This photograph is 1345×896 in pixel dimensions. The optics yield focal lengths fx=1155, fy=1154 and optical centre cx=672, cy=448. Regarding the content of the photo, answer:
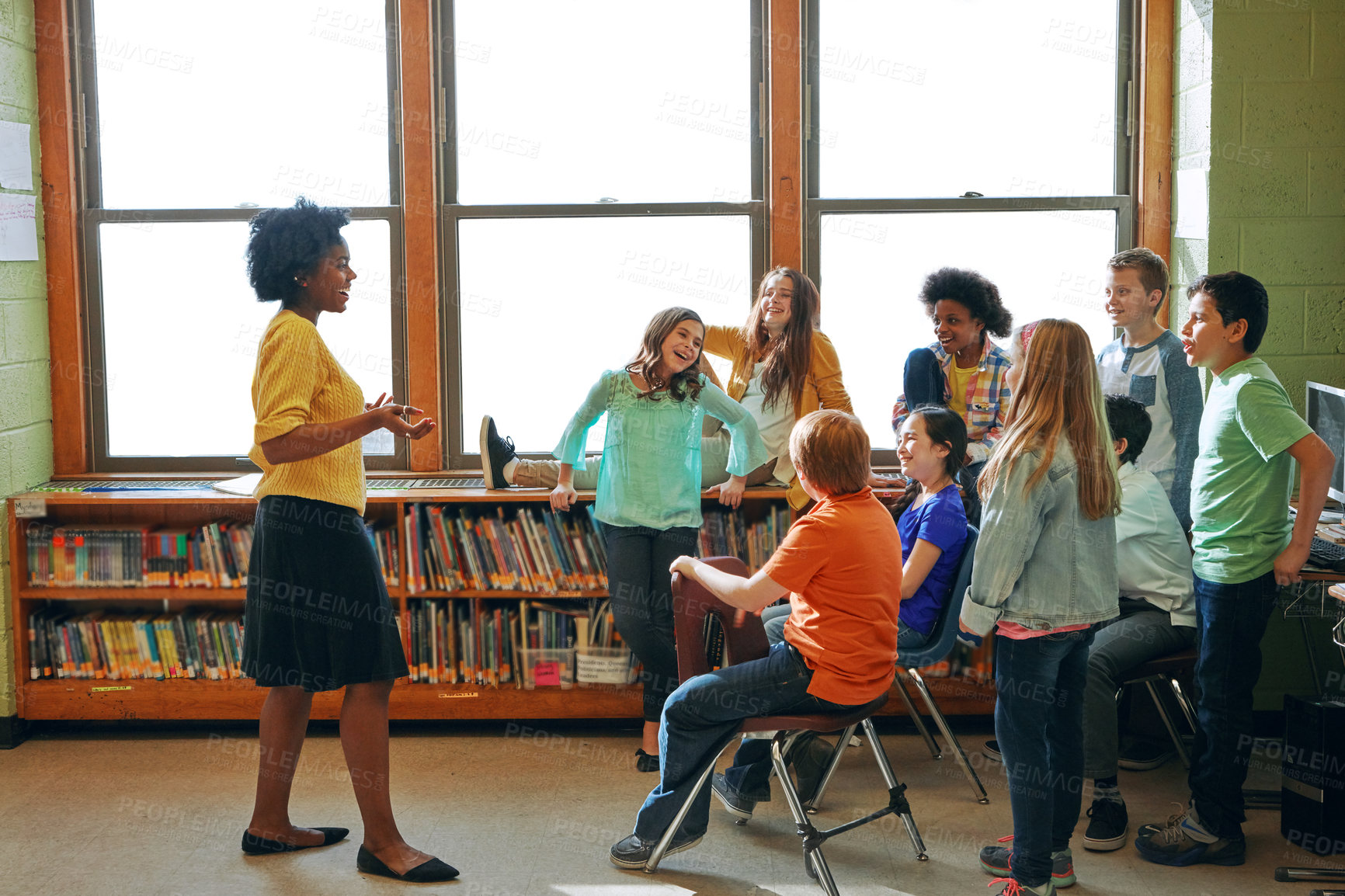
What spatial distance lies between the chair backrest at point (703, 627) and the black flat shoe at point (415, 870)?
0.72 meters

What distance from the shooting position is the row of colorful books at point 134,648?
3.75m

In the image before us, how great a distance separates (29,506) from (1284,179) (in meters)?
4.08

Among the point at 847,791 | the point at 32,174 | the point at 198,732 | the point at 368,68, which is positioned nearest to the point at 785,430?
the point at 847,791

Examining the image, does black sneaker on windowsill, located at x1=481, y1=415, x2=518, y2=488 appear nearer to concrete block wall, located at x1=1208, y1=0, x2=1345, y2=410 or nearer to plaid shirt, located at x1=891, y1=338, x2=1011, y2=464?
plaid shirt, located at x1=891, y1=338, x2=1011, y2=464

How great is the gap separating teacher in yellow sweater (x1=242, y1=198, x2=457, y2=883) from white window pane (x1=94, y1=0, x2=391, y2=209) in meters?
1.41

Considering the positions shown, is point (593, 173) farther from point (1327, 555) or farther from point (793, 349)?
point (1327, 555)

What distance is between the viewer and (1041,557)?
2469 mm

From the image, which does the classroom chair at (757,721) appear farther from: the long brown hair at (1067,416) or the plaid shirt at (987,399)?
the plaid shirt at (987,399)

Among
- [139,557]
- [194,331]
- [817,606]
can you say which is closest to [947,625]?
[817,606]

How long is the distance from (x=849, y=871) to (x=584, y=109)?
2.59 m

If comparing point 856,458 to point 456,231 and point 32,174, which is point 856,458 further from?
point 32,174

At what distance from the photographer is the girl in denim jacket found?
2.43 m

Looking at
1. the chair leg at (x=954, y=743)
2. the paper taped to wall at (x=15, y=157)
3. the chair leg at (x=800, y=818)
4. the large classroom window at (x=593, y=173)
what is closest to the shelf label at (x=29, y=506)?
the paper taped to wall at (x=15, y=157)

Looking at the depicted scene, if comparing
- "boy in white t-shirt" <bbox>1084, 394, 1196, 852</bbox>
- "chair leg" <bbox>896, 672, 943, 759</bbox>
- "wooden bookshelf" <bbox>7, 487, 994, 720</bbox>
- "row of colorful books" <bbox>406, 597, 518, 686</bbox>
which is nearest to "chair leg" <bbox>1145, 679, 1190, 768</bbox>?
"boy in white t-shirt" <bbox>1084, 394, 1196, 852</bbox>
